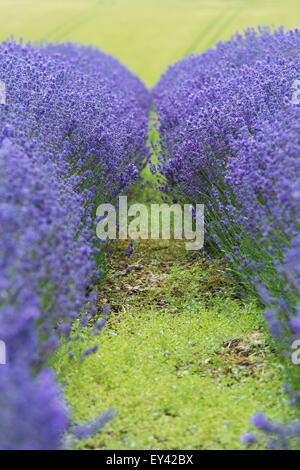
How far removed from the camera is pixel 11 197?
1838 millimetres

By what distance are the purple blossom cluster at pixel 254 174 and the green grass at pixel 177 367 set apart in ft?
0.69

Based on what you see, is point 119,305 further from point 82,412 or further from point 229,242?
point 82,412

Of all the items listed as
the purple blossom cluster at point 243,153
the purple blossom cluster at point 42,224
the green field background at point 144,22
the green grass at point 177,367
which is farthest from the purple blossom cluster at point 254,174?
the green field background at point 144,22

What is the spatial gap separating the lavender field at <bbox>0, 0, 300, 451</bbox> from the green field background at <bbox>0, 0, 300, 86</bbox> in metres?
9.46

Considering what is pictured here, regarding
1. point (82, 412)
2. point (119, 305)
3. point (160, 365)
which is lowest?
point (82, 412)

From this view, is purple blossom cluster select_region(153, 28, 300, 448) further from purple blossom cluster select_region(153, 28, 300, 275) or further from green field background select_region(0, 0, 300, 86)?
green field background select_region(0, 0, 300, 86)

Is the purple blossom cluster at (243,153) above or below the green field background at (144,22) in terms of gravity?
below

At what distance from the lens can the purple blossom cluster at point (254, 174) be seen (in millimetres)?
2107

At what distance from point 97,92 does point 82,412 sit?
2.93 meters

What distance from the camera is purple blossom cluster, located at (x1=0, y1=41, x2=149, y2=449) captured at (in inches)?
54.1

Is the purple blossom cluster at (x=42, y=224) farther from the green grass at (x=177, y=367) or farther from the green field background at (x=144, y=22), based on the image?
the green field background at (x=144, y=22)

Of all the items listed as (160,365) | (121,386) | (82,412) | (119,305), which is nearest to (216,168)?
(119,305)

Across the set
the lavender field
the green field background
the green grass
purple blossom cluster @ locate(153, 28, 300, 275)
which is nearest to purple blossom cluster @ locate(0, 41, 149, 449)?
the lavender field
